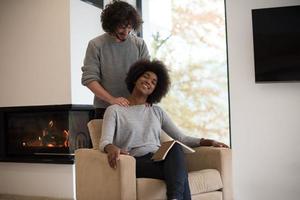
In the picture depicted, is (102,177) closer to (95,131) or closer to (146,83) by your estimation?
(95,131)

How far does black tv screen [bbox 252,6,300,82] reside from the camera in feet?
11.7

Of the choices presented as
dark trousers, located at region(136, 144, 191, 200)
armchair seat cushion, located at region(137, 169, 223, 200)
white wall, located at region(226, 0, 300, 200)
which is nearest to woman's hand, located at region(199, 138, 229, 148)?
armchair seat cushion, located at region(137, 169, 223, 200)

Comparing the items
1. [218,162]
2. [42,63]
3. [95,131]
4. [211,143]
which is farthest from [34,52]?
[218,162]

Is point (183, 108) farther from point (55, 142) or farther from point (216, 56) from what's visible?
point (55, 142)

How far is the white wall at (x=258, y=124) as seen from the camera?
3654 millimetres

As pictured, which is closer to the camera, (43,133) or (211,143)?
(211,143)

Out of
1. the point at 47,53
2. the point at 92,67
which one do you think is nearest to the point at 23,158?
the point at 47,53

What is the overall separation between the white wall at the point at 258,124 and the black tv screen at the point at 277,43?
0.34ft

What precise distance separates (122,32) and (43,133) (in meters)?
1.79

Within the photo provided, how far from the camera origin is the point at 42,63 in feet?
13.0

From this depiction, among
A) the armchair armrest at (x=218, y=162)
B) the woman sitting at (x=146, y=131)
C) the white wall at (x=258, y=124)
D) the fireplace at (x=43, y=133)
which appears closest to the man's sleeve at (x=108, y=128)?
the woman sitting at (x=146, y=131)

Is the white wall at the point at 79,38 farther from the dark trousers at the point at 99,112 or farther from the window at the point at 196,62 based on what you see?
the dark trousers at the point at 99,112

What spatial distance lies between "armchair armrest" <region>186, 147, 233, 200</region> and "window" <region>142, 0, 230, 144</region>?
4.83ft

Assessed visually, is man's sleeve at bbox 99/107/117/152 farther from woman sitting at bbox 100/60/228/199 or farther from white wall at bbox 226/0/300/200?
white wall at bbox 226/0/300/200
